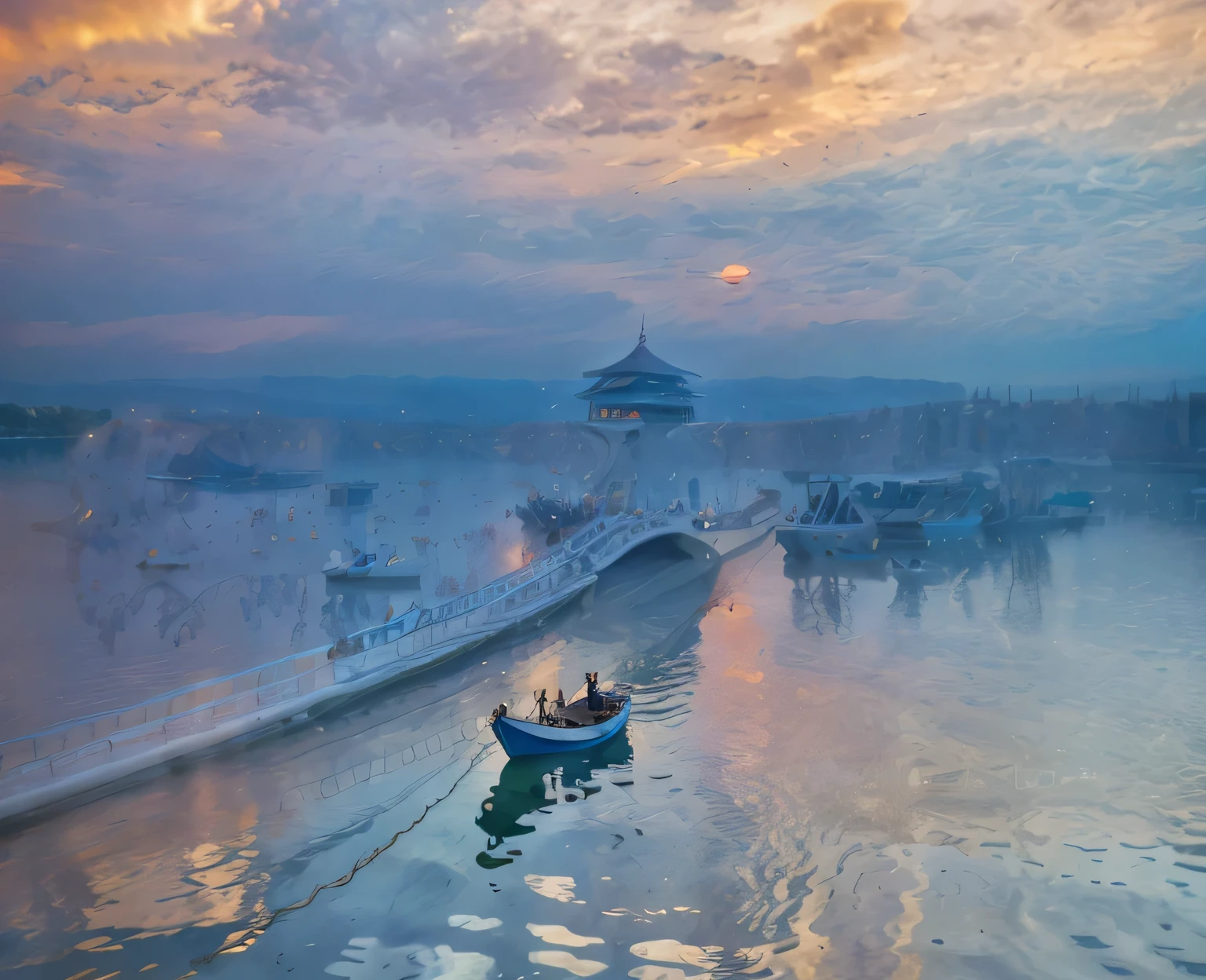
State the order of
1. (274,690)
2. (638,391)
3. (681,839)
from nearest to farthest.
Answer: (681,839)
(274,690)
(638,391)

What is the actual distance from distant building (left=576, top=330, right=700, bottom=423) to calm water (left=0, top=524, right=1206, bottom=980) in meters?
22.5

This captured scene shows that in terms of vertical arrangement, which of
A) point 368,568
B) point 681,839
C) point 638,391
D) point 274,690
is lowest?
point 681,839

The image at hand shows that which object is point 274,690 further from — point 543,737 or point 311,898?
point 311,898

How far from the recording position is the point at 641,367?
38594mm

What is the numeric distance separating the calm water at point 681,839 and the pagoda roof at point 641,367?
2315 centimetres

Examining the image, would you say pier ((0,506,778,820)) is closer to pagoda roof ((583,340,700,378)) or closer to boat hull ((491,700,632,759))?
boat hull ((491,700,632,759))

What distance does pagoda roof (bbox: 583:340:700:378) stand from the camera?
3862 cm

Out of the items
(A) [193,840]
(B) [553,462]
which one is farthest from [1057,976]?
Result: (B) [553,462]

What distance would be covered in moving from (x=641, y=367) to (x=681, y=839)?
30667mm

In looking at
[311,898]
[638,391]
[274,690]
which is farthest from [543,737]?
A: [638,391]

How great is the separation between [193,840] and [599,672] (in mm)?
9129

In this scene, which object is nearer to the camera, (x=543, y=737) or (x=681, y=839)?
(x=681, y=839)

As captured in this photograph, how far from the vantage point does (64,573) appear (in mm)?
24016

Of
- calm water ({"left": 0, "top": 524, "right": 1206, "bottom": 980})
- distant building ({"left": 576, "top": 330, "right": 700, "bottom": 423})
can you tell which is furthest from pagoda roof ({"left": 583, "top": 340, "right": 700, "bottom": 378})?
calm water ({"left": 0, "top": 524, "right": 1206, "bottom": 980})
